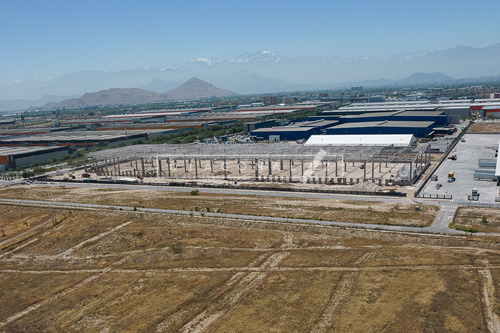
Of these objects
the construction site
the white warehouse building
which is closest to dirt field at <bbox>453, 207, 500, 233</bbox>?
the construction site

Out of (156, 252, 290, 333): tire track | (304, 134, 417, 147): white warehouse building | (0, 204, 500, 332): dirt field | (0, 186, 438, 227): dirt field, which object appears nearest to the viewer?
(0, 204, 500, 332): dirt field

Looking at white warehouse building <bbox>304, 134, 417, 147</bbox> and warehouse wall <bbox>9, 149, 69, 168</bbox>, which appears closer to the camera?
white warehouse building <bbox>304, 134, 417, 147</bbox>

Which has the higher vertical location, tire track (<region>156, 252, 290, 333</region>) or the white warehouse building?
the white warehouse building

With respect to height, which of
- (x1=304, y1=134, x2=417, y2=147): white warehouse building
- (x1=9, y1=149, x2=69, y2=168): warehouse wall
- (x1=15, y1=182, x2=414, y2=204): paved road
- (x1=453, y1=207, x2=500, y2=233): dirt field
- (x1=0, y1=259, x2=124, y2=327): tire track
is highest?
(x1=304, y1=134, x2=417, y2=147): white warehouse building

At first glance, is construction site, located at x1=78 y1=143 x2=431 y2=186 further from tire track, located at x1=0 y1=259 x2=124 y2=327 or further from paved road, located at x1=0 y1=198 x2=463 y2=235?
tire track, located at x1=0 y1=259 x2=124 y2=327

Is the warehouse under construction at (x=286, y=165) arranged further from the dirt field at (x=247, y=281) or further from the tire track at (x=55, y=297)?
the tire track at (x=55, y=297)

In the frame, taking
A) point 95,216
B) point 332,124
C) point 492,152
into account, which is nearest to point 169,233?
point 95,216

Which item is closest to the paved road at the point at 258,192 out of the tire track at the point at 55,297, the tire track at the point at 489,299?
the tire track at the point at 489,299
